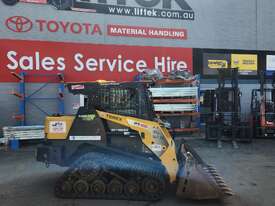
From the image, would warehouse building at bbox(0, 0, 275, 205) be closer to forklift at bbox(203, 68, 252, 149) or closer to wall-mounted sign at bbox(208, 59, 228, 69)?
wall-mounted sign at bbox(208, 59, 228, 69)

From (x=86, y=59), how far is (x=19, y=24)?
2.37 meters

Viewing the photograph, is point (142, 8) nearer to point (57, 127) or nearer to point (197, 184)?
point (57, 127)

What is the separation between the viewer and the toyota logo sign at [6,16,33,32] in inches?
463

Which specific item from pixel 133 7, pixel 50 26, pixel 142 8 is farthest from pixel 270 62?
pixel 50 26

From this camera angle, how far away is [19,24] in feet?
38.9

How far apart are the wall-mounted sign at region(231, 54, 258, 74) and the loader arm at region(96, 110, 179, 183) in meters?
8.97

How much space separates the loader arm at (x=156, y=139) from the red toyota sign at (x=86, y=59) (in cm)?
674

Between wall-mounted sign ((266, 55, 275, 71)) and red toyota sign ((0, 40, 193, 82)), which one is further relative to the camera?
wall-mounted sign ((266, 55, 275, 71))

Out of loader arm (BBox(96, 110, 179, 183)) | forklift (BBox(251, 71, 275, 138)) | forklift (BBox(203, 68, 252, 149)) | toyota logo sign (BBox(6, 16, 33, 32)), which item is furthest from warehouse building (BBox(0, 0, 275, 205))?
loader arm (BBox(96, 110, 179, 183))

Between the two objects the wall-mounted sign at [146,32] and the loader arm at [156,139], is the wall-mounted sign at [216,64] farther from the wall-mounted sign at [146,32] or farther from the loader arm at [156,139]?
the loader arm at [156,139]

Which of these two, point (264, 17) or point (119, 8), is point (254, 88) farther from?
point (119, 8)

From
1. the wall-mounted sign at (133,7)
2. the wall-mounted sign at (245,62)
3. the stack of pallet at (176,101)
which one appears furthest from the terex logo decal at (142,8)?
the stack of pallet at (176,101)

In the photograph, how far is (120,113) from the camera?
19.5 ft

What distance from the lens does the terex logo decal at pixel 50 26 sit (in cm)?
1181
